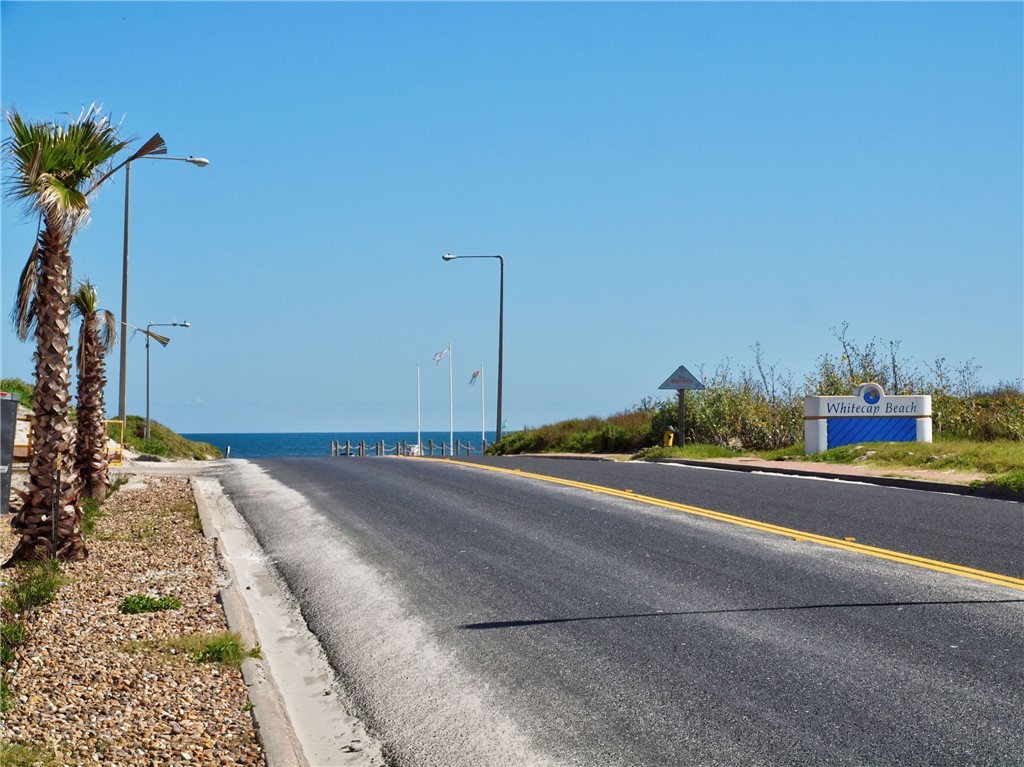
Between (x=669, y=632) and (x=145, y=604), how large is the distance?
15.0 feet

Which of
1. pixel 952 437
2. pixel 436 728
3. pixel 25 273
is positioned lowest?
pixel 436 728

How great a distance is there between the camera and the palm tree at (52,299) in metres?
11.5

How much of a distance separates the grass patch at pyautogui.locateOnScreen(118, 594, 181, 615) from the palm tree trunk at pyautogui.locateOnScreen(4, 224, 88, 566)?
2782mm

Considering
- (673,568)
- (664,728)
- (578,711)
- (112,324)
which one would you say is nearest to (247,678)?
(578,711)

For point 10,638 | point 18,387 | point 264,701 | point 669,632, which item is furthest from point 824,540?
point 18,387

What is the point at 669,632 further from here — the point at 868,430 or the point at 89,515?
the point at 868,430

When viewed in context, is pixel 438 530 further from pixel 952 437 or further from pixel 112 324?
pixel 952 437

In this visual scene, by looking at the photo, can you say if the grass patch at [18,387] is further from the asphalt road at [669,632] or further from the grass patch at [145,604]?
the grass patch at [145,604]

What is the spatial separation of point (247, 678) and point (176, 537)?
7.32 meters

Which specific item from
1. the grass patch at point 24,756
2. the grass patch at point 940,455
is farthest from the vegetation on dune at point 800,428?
the grass patch at point 24,756

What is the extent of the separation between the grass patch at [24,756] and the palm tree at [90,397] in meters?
13.1

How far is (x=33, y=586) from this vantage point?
→ 945 cm

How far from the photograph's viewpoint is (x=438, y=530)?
46.3ft

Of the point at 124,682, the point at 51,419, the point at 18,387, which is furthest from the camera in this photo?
the point at 18,387
